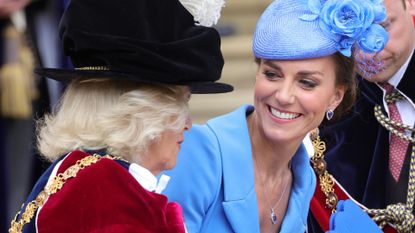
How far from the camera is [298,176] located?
333cm

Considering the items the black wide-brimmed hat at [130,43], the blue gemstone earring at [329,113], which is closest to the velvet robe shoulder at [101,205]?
the black wide-brimmed hat at [130,43]

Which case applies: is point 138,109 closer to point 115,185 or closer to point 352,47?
point 115,185

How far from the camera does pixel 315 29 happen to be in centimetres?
304

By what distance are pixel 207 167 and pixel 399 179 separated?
1.01 meters

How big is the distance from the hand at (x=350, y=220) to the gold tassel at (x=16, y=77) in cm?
148

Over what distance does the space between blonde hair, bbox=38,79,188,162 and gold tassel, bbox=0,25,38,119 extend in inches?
50.8

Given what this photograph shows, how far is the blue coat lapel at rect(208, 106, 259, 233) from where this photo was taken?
2.99 meters

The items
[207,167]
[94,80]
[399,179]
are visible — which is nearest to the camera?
[94,80]

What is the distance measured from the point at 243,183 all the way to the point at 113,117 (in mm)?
839

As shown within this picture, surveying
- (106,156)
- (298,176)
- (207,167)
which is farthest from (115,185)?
(298,176)

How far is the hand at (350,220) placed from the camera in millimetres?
3117

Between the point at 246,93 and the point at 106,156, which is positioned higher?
the point at 106,156

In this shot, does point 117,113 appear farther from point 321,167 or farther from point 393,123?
point 393,123

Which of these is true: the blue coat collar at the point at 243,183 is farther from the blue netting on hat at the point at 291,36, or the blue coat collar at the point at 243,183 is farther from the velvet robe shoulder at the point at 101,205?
the velvet robe shoulder at the point at 101,205
